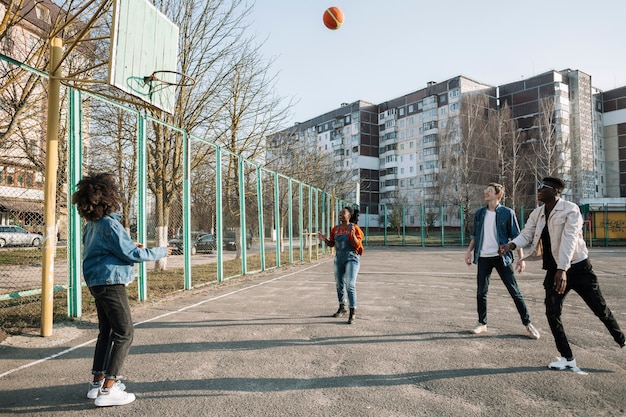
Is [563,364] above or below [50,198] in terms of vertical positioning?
below

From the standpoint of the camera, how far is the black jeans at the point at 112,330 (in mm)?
3529

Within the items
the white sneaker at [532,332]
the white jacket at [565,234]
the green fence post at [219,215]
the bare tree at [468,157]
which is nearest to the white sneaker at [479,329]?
the white sneaker at [532,332]

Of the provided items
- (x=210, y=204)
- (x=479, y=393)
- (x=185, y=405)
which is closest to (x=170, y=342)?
(x=185, y=405)

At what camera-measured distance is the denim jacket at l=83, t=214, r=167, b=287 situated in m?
3.51

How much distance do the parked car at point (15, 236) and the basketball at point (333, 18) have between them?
7189 mm

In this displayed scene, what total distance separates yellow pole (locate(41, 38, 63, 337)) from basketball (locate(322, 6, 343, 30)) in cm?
579

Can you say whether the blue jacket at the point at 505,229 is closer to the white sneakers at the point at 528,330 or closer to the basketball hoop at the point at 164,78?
the white sneakers at the point at 528,330

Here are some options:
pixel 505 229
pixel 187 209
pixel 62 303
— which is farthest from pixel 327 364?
pixel 187 209

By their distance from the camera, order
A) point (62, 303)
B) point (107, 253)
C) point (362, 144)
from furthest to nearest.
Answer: point (362, 144) < point (62, 303) < point (107, 253)

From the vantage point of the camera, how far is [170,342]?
533 cm

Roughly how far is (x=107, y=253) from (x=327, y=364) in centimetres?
235

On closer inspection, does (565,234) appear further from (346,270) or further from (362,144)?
(362,144)

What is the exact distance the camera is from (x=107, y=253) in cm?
357

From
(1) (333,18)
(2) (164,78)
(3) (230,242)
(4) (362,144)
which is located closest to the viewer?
(2) (164,78)
